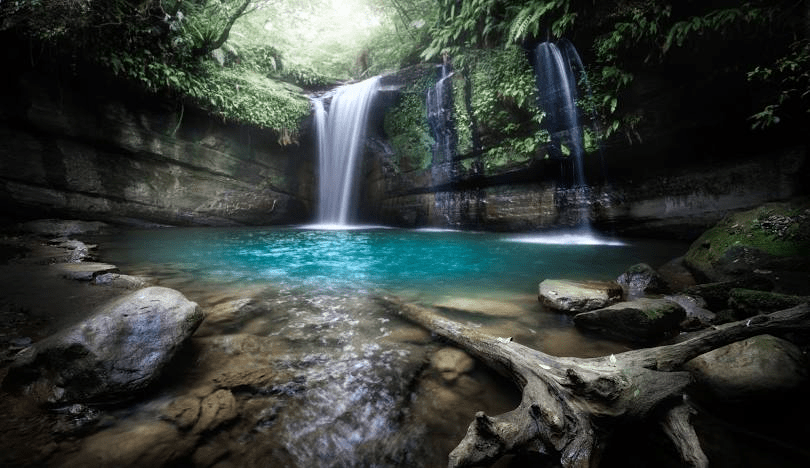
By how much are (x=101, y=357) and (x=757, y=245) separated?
23.9ft

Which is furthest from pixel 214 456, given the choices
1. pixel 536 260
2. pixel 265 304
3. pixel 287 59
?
pixel 287 59

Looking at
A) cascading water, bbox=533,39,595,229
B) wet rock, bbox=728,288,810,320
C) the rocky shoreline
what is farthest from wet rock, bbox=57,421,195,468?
cascading water, bbox=533,39,595,229

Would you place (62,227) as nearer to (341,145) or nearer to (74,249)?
(74,249)

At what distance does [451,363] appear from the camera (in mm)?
2441

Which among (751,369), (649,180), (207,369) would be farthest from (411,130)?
(751,369)

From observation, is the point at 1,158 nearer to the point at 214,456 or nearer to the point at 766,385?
the point at 214,456

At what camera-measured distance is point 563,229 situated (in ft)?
30.5

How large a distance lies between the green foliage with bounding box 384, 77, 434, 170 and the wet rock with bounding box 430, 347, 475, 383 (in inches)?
387

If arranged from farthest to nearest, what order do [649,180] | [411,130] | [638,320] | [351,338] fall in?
1. [411,130]
2. [649,180]
3. [351,338]
4. [638,320]

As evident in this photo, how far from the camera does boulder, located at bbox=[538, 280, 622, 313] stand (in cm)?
337

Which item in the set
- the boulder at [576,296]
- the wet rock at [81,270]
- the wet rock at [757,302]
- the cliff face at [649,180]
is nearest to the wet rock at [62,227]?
the wet rock at [81,270]

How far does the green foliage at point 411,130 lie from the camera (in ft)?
38.5

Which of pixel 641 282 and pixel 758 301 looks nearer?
pixel 758 301

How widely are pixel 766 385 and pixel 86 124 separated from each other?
45.9ft
